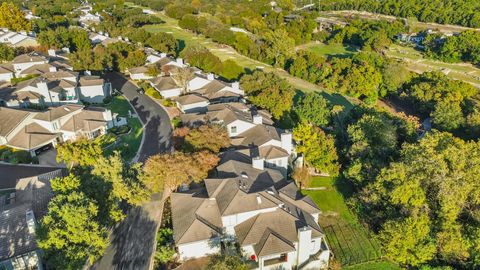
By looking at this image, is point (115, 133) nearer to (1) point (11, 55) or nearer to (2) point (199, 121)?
(2) point (199, 121)

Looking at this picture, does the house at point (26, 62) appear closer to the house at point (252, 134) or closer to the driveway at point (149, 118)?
the driveway at point (149, 118)

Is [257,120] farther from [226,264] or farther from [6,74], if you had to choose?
[6,74]

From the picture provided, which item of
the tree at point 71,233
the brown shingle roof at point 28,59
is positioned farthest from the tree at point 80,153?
the brown shingle roof at point 28,59

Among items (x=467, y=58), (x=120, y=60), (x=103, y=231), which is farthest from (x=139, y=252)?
(x=467, y=58)

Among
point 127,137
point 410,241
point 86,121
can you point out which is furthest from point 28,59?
point 410,241

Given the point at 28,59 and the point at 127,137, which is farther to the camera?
the point at 28,59
